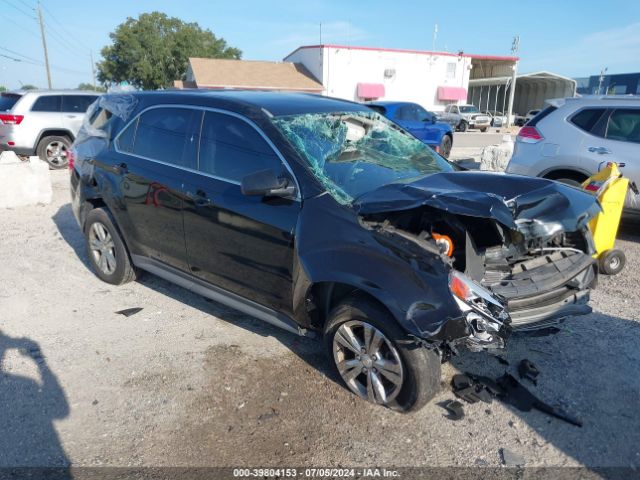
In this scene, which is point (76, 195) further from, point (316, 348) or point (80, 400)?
point (316, 348)

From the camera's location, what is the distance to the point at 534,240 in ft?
11.7

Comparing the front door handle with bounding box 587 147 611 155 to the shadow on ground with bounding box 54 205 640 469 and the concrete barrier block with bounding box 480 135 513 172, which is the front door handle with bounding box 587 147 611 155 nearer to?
the shadow on ground with bounding box 54 205 640 469

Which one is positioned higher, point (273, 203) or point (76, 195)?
point (273, 203)

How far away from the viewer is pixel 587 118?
6.70 metres

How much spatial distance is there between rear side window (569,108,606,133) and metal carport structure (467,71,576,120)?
42.1m

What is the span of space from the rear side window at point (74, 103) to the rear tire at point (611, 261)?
463 inches

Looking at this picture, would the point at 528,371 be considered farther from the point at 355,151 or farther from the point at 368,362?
the point at 355,151

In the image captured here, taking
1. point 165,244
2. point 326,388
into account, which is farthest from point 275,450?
point 165,244

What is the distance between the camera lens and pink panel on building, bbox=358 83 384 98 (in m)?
40.8

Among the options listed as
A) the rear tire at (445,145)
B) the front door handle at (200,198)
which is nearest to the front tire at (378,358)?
the front door handle at (200,198)

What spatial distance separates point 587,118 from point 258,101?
481 cm

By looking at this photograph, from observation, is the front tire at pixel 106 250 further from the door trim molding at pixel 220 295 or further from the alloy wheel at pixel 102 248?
the door trim molding at pixel 220 295

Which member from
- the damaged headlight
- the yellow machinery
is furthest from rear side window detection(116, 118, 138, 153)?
the yellow machinery

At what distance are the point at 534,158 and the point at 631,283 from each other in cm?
231
